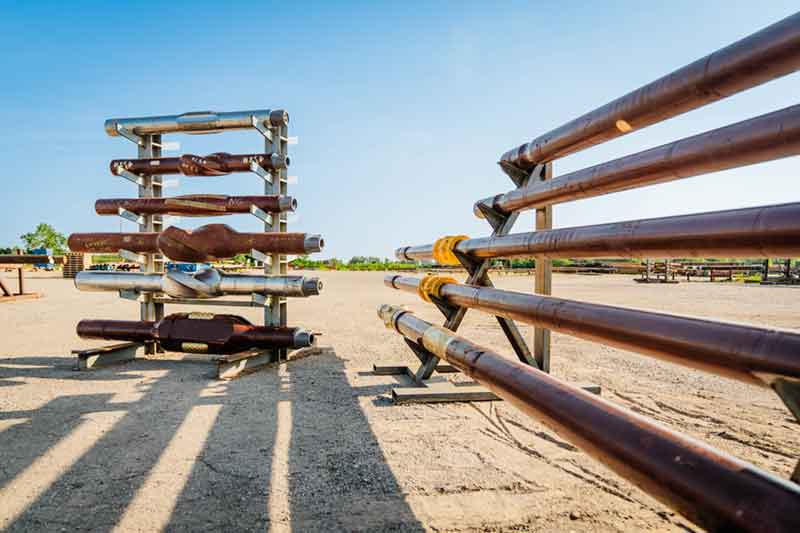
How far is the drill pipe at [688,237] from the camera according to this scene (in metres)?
1.39

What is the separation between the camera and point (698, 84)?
1934 mm

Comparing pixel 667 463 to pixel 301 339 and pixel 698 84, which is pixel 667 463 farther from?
pixel 301 339

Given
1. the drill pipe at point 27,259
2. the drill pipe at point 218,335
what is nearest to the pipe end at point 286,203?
the drill pipe at point 218,335

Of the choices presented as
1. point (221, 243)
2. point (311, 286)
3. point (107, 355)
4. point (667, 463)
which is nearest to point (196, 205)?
point (221, 243)

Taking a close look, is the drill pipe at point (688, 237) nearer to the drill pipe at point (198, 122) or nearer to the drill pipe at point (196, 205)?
the drill pipe at point (196, 205)

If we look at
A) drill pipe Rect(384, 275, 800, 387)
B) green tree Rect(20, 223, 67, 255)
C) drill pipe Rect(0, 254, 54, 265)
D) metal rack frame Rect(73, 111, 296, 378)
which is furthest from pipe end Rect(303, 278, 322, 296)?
green tree Rect(20, 223, 67, 255)

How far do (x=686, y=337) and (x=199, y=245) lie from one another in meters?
5.18

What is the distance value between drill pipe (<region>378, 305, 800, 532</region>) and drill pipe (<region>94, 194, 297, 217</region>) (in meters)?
4.49

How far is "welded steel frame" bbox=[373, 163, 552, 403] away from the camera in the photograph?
399 centimetres

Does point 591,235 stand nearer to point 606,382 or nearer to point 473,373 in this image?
point 473,373

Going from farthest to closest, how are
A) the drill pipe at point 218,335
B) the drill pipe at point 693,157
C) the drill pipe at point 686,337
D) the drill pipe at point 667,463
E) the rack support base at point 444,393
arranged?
Answer: the drill pipe at point 218,335
the rack support base at point 444,393
the drill pipe at point 693,157
the drill pipe at point 686,337
the drill pipe at point 667,463

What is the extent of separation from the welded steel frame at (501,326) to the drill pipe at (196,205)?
2.55m

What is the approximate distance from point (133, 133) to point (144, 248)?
5.57 feet

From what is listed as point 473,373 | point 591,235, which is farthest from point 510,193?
point 473,373
